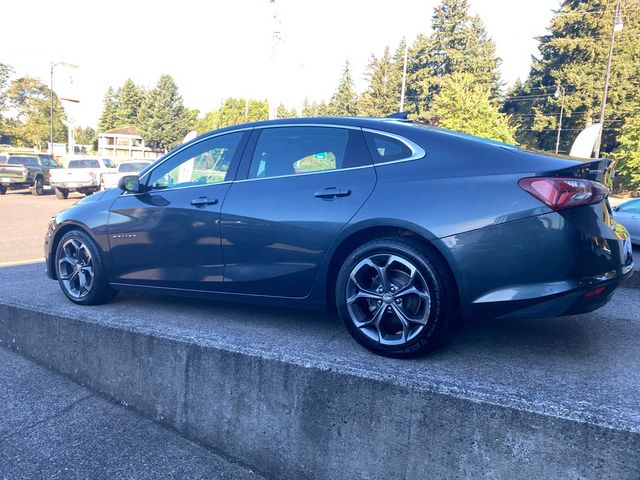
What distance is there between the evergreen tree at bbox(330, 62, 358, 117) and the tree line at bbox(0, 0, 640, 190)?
162 millimetres

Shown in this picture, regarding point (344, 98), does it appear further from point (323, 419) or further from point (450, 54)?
point (323, 419)

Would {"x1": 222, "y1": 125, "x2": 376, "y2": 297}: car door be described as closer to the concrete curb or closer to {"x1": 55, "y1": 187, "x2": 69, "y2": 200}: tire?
the concrete curb

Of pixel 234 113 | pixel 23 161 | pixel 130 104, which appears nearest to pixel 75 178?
pixel 23 161

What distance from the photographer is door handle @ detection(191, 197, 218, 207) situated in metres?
3.63

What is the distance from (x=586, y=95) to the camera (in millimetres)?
42406

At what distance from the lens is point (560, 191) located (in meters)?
2.60

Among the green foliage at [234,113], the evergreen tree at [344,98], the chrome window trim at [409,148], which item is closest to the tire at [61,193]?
the chrome window trim at [409,148]

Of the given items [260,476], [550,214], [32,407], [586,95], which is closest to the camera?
[550,214]

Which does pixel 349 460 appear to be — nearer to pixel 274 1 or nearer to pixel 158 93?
pixel 274 1

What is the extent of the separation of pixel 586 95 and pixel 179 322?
4707cm

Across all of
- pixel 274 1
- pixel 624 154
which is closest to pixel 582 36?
pixel 624 154

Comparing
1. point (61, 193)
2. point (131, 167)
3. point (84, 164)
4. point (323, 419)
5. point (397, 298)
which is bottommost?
point (323, 419)

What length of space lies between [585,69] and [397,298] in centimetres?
4758

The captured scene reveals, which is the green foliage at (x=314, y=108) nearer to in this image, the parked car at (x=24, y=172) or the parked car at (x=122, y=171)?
the parked car at (x=24, y=172)
